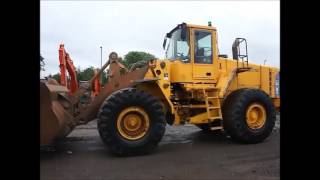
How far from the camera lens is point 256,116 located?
363 inches

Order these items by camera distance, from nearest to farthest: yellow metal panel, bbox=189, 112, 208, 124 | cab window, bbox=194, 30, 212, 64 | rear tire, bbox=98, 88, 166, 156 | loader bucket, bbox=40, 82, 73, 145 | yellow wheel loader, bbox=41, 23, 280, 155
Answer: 1. loader bucket, bbox=40, 82, 73, 145
2. rear tire, bbox=98, 88, 166, 156
3. yellow wheel loader, bbox=41, 23, 280, 155
4. yellow metal panel, bbox=189, 112, 208, 124
5. cab window, bbox=194, 30, 212, 64

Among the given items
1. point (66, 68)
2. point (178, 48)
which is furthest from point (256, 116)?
point (66, 68)

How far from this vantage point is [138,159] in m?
7.22

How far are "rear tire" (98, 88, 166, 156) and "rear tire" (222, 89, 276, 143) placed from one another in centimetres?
197

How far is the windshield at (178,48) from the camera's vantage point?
8.93 meters

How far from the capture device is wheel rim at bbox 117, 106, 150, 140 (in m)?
7.58

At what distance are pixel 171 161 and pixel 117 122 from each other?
4.58ft

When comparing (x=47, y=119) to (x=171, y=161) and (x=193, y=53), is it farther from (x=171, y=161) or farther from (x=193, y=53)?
(x=193, y=53)

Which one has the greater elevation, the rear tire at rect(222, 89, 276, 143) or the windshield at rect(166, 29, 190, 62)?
the windshield at rect(166, 29, 190, 62)

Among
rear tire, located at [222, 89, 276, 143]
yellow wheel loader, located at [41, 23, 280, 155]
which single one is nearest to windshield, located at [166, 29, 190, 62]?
yellow wheel loader, located at [41, 23, 280, 155]

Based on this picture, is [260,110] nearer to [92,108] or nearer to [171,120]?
[171,120]

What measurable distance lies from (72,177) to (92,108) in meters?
2.67

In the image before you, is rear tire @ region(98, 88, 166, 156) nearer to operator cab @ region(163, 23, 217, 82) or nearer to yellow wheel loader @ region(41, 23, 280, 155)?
yellow wheel loader @ region(41, 23, 280, 155)
